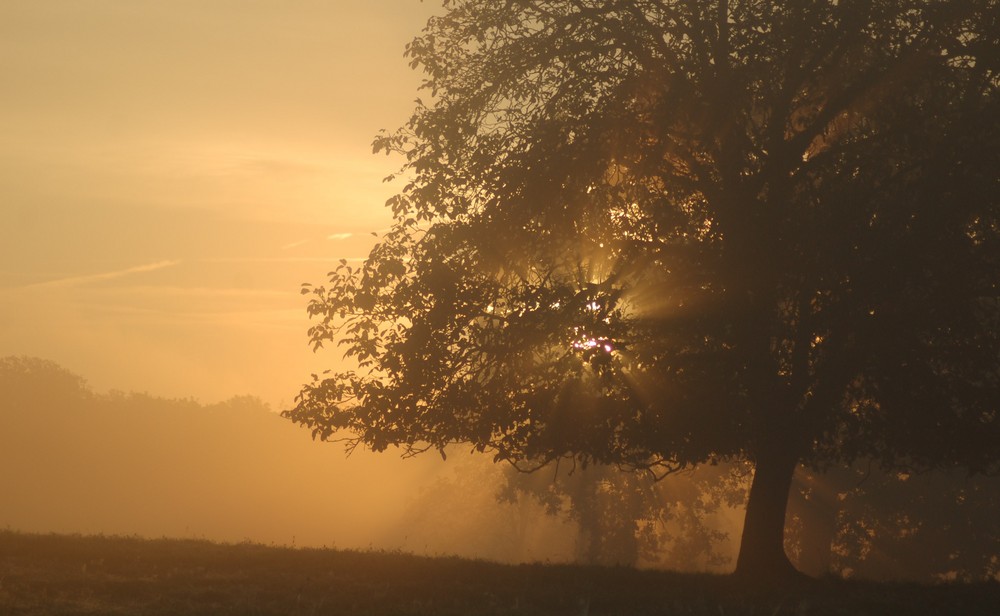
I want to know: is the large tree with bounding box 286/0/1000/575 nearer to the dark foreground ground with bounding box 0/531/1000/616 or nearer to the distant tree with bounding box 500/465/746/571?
the dark foreground ground with bounding box 0/531/1000/616

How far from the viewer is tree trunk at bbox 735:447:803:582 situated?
872 inches

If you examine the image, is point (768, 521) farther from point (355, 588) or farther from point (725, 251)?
point (355, 588)

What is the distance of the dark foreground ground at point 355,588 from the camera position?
655 inches

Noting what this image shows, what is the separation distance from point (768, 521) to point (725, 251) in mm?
5905

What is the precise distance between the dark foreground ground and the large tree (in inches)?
95.7

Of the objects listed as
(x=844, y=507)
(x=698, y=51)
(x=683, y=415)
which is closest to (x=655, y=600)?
(x=683, y=415)

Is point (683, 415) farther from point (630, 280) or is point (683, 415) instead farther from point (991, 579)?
point (991, 579)

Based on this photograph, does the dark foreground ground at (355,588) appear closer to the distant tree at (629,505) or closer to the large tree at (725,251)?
the large tree at (725,251)

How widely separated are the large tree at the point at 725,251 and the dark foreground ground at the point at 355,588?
2.43 m

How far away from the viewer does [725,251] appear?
2030cm

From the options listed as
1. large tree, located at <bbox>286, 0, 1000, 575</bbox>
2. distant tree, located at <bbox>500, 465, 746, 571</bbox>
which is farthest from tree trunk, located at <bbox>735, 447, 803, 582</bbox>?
distant tree, located at <bbox>500, 465, 746, 571</bbox>

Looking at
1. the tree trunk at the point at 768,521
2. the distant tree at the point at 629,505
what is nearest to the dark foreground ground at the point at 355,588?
the tree trunk at the point at 768,521

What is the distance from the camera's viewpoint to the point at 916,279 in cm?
1962

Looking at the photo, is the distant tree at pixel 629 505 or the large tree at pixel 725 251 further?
Result: the distant tree at pixel 629 505
